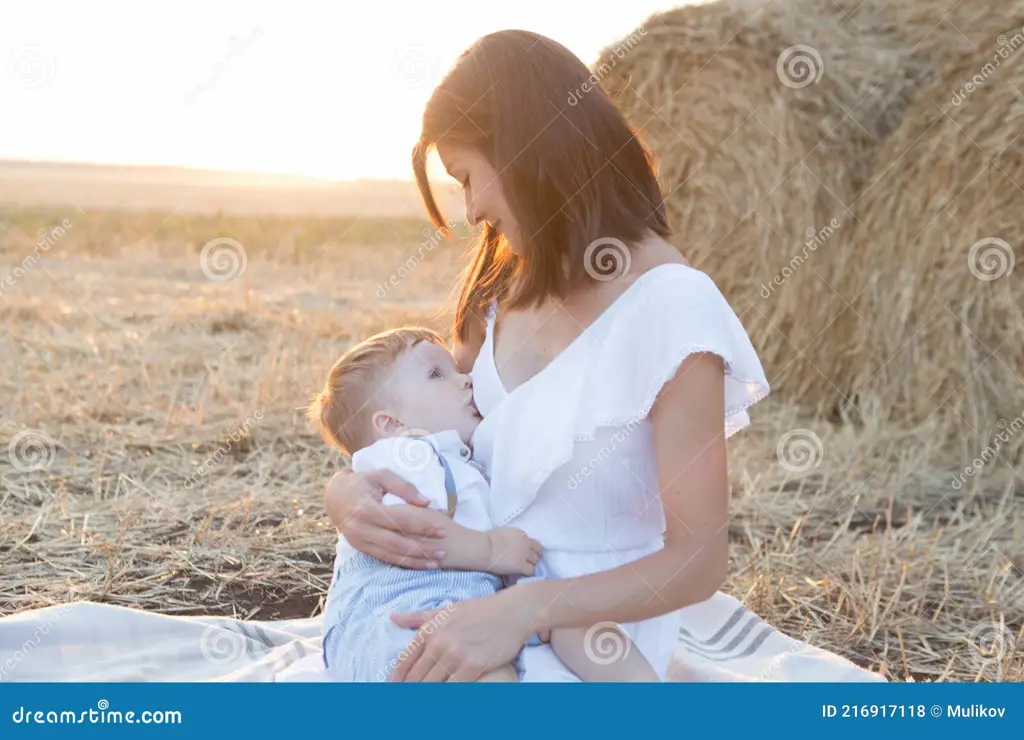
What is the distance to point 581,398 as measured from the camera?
1534 millimetres

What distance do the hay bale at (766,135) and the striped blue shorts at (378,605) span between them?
2298mm

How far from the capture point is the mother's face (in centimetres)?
152

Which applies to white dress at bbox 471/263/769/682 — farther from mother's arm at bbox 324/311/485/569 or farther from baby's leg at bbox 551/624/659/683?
mother's arm at bbox 324/311/485/569

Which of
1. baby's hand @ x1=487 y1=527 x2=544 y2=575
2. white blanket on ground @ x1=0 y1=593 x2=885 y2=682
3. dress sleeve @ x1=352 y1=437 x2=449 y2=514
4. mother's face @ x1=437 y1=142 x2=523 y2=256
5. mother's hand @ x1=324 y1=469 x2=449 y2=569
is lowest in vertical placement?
white blanket on ground @ x1=0 y1=593 x2=885 y2=682

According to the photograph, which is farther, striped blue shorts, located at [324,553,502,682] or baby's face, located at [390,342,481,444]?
baby's face, located at [390,342,481,444]

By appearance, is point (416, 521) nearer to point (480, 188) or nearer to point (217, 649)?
point (480, 188)

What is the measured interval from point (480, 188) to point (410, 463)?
386mm

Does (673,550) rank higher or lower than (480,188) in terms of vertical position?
lower

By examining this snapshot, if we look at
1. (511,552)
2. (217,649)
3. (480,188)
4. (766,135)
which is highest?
(480,188)

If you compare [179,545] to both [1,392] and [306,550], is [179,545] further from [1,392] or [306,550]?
[1,392]

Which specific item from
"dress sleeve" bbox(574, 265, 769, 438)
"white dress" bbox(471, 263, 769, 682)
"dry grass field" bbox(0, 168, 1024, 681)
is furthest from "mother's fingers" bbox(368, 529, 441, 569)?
"dry grass field" bbox(0, 168, 1024, 681)

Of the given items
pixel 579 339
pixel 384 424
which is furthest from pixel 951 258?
pixel 384 424

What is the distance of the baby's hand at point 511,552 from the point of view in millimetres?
1509

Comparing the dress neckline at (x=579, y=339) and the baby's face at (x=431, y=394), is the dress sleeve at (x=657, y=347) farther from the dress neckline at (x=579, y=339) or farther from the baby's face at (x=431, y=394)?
the baby's face at (x=431, y=394)
